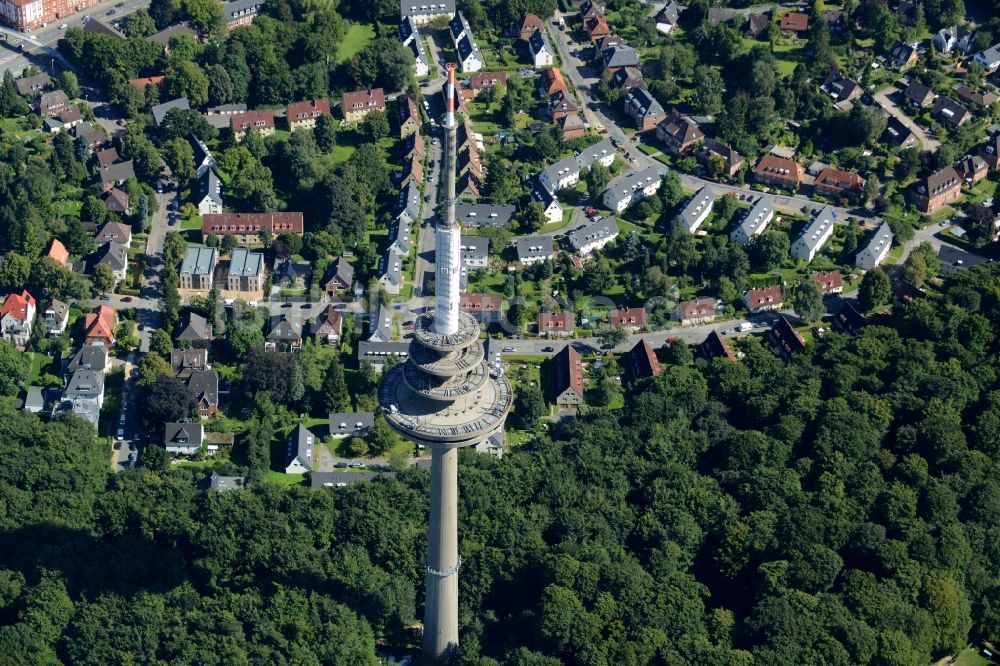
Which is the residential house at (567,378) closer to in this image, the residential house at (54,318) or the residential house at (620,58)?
the residential house at (54,318)

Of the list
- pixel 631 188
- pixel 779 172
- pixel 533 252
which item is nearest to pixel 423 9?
pixel 631 188

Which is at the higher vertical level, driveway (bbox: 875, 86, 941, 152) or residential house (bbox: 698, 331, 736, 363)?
driveway (bbox: 875, 86, 941, 152)

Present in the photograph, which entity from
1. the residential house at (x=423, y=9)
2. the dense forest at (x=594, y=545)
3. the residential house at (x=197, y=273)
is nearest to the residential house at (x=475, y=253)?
the residential house at (x=197, y=273)

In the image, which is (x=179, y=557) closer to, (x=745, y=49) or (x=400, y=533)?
(x=400, y=533)

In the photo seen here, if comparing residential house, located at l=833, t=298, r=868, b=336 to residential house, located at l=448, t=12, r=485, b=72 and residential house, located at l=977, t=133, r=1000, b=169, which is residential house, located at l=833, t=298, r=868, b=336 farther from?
residential house, located at l=448, t=12, r=485, b=72

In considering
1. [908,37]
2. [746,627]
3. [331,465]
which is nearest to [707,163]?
[908,37]

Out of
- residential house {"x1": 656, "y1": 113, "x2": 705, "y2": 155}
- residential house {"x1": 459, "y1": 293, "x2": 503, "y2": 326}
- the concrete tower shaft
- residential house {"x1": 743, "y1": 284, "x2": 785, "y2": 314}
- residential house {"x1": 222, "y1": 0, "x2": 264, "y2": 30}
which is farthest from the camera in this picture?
residential house {"x1": 222, "y1": 0, "x2": 264, "y2": 30}

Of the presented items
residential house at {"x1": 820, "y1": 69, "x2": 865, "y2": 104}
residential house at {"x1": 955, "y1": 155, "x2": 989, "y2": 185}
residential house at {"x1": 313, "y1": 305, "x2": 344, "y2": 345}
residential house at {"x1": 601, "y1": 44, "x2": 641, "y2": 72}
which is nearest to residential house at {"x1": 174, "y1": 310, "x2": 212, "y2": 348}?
residential house at {"x1": 313, "y1": 305, "x2": 344, "y2": 345}
